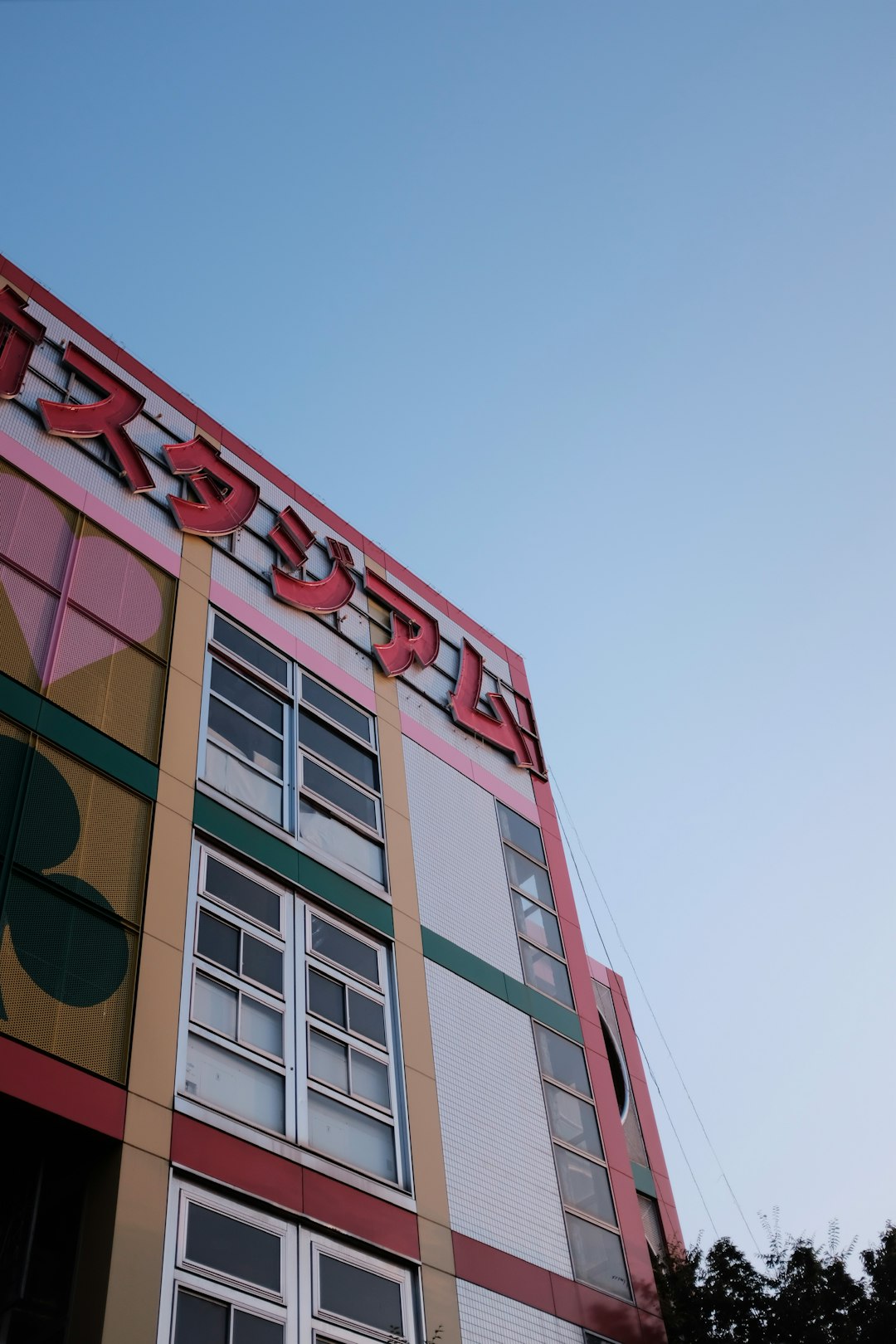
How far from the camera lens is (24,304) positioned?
18141 millimetres

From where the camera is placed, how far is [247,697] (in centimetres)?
1738

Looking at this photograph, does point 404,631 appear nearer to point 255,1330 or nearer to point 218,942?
point 218,942

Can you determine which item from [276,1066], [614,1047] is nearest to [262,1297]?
[276,1066]

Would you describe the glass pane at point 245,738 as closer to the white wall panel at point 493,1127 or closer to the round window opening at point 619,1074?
the white wall panel at point 493,1127

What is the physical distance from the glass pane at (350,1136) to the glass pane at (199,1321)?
7.60ft

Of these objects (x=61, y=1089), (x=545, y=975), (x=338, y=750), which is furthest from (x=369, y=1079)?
(x=338, y=750)

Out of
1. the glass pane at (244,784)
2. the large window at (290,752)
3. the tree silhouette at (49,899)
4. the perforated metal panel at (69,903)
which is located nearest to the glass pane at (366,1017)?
the large window at (290,752)

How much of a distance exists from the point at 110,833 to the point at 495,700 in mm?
10518

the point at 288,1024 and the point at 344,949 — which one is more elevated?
the point at 344,949

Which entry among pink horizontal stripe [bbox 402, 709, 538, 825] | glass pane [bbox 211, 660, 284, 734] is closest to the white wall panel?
glass pane [bbox 211, 660, 284, 734]

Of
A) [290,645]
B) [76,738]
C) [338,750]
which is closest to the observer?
[76,738]

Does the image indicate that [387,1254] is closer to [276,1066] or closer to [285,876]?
[276,1066]

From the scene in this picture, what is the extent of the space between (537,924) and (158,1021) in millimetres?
8390

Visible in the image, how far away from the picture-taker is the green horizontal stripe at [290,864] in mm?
14883
